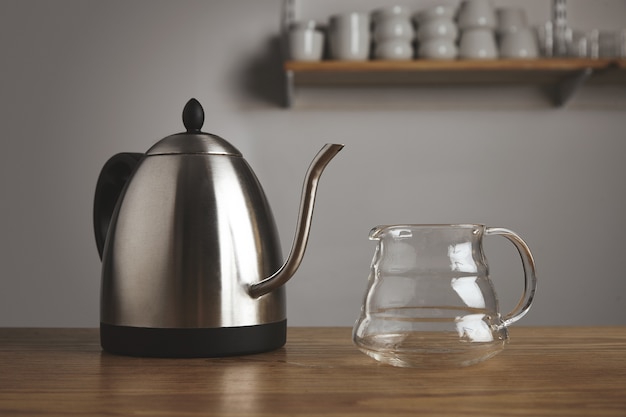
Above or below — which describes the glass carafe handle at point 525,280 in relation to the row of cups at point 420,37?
below

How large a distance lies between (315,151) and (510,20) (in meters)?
0.66

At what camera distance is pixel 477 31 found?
2.00 meters

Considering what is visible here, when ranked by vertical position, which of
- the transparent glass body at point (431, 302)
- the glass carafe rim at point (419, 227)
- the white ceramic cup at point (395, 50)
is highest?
the white ceramic cup at point (395, 50)

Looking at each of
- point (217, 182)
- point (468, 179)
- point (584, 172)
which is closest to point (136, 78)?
point (468, 179)

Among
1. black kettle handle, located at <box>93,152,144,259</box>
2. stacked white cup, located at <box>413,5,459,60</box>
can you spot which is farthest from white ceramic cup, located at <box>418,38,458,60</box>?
black kettle handle, located at <box>93,152,144,259</box>

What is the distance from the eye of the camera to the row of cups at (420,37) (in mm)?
1979

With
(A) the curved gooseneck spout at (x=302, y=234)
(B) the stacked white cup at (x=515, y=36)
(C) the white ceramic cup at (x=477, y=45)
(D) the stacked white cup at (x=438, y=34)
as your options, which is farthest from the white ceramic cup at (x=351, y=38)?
(A) the curved gooseneck spout at (x=302, y=234)

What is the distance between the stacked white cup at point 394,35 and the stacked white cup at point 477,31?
14cm

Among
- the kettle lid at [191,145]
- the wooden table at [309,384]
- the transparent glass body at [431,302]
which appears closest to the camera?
the wooden table at [309,384]

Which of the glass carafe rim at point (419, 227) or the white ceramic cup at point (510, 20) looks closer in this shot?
the glass carafe rim at point (419, 227)

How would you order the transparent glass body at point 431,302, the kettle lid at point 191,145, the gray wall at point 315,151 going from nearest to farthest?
the transparent glass body at point 431,302, the kettle lid at point 191,145, the gray wall at point 315,151

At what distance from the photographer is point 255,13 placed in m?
2.23

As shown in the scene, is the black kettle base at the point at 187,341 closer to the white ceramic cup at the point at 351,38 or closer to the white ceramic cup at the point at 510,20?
the white ceramic cup at the point at 351,38

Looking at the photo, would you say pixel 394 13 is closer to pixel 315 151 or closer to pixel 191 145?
pixel 315 151
